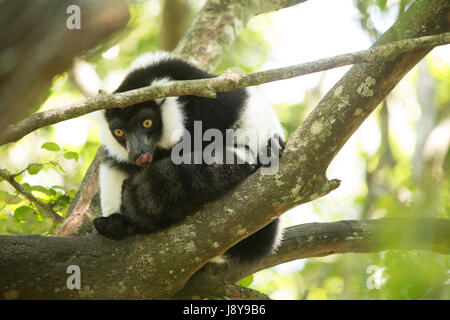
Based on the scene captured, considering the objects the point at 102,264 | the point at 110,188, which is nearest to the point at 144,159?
the point at 110,188

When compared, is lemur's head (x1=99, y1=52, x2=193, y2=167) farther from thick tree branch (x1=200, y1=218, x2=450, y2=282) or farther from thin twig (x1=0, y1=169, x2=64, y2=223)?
thick tree branch (x1=200, y1=218, x2=450, y2=282)

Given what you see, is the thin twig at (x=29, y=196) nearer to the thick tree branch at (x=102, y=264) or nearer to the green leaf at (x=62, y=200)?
the green leaf at (x=62, y=200)

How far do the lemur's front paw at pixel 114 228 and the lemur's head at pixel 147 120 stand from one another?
759 mm

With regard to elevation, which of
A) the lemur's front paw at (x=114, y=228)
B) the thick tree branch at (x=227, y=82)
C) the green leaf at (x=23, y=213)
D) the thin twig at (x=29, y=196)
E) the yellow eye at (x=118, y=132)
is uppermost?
the yellow eye at (x=118, y=132)

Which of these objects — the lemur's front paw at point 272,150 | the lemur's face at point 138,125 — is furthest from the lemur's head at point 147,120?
the lemur's front paw at point 272,150

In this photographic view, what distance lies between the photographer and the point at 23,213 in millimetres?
5074

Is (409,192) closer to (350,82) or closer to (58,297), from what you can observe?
(350,82)

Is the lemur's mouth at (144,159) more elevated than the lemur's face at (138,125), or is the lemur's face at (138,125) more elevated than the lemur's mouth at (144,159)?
the lemur's face at (138,125)

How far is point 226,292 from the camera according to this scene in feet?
13.9

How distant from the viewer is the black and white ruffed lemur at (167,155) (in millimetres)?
4047

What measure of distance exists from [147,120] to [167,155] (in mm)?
420

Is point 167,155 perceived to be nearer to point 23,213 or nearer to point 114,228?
point 114,228

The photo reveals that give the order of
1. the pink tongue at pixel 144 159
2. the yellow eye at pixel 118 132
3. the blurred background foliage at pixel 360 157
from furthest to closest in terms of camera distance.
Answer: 1. the yellow eye at pixel 118 132
2. the pink tongue at pixel 144 159
3. the blurred background foliage at pixel 360 157

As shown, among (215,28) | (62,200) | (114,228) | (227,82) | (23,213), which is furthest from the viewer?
(215,28)
